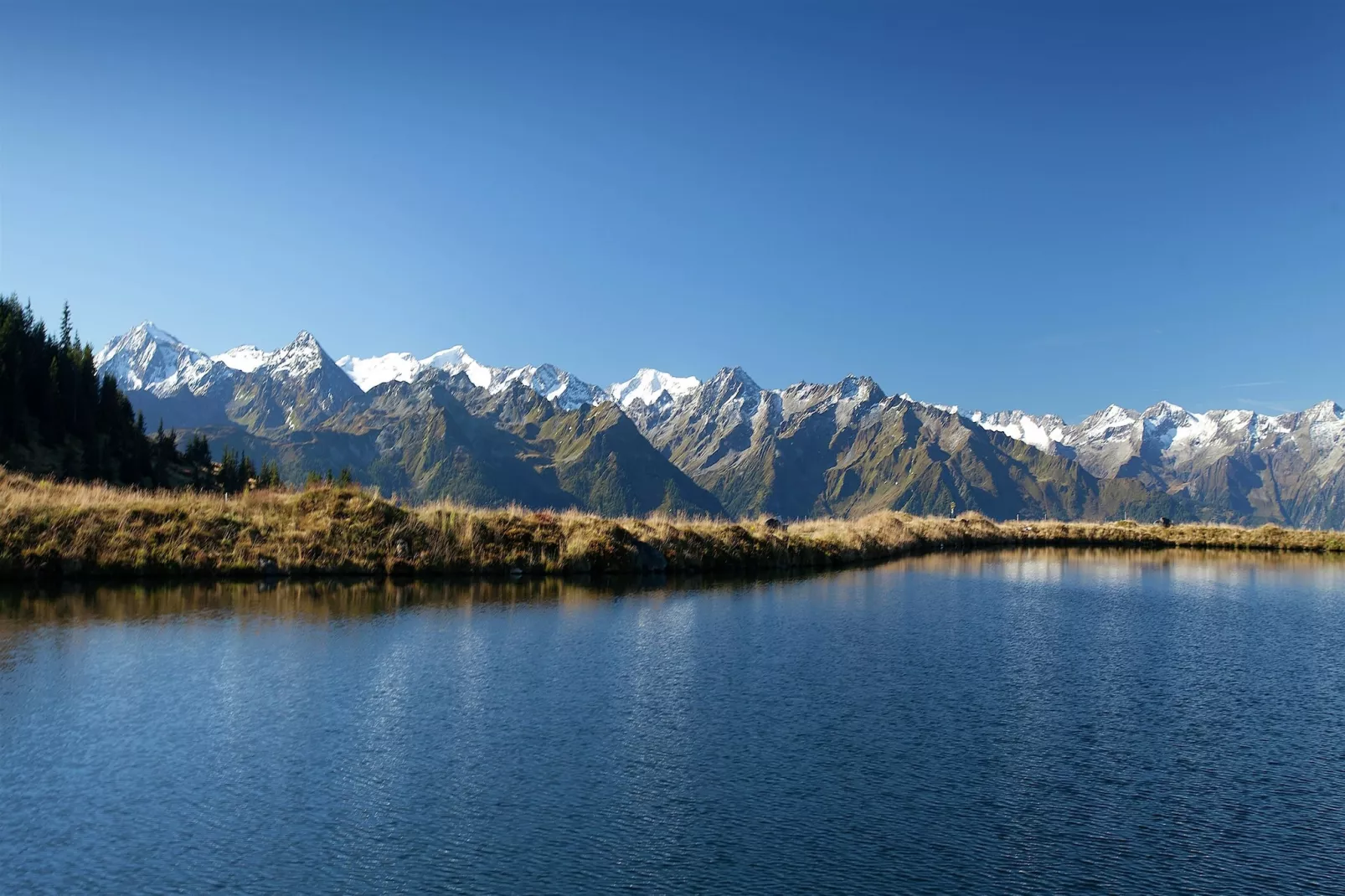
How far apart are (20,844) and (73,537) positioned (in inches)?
1390

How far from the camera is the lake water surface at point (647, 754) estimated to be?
47.3ft

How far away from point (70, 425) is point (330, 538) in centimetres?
9228

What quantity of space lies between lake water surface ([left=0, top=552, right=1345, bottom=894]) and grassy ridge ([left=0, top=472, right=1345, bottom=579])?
9.16 metres

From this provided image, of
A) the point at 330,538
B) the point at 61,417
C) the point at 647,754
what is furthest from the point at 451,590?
the point at 61,417

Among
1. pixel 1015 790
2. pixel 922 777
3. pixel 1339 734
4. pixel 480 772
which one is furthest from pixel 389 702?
pixel 1339 734

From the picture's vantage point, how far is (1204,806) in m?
17.2

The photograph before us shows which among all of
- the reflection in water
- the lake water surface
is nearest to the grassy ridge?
the reflection in water

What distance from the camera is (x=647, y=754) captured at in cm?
1953

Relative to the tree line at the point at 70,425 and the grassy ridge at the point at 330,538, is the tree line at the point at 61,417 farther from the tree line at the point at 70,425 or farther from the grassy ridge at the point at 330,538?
the grassy ridge at the point at 330,538

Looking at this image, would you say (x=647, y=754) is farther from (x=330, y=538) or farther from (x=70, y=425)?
(x=70, y=425)

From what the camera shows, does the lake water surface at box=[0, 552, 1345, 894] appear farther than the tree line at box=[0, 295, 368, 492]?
No

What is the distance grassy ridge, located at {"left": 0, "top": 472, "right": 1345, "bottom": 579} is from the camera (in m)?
44.1

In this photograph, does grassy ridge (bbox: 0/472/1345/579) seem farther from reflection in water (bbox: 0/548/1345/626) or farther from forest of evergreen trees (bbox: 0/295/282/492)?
forest of evergreen trees (bbox: 0/295/282/492)

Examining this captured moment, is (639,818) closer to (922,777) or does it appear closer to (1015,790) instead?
(922,777)
